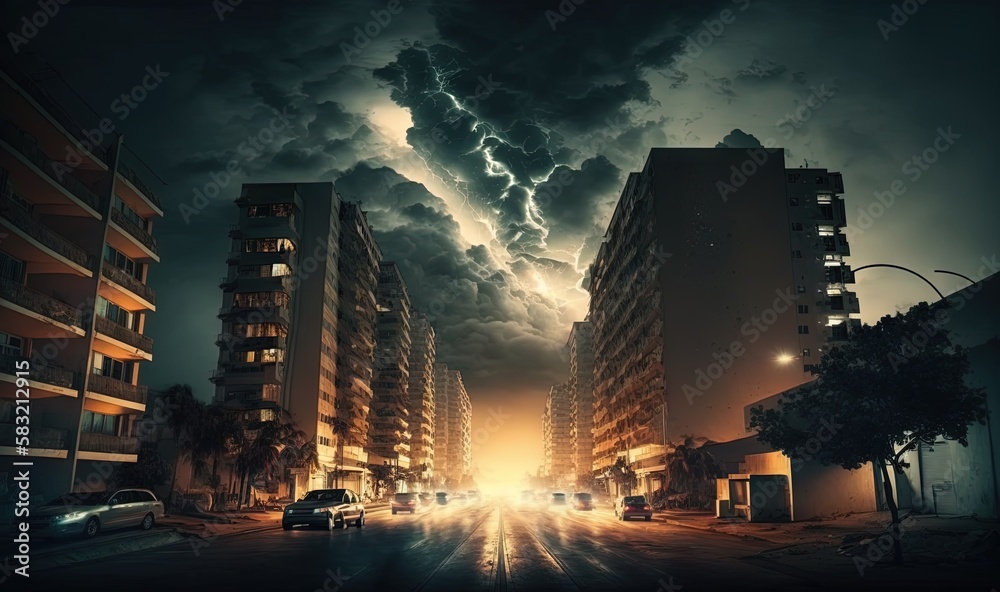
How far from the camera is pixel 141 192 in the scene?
1784 inches

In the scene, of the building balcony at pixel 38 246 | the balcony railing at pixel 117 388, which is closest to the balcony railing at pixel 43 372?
the balcony railing at pixel 117 388

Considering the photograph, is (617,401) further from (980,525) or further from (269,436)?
(980,525)

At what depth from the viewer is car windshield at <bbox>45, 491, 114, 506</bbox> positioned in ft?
86.0

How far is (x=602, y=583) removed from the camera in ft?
48.7

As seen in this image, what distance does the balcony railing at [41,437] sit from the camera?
3153cm

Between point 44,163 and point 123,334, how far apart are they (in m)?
11.8

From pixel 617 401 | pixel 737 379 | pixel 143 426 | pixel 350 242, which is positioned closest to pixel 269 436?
pixel 143 426

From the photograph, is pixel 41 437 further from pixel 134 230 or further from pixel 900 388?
pixel 900 388

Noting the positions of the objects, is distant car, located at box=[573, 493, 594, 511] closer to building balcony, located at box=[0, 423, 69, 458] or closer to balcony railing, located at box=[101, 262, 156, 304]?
balcony railing, located at box=[101, 262, 156, 304]

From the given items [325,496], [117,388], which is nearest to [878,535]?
[325,496]

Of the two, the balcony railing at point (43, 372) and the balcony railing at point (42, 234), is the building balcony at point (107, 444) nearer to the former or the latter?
the balcony railing at point (43, 372)

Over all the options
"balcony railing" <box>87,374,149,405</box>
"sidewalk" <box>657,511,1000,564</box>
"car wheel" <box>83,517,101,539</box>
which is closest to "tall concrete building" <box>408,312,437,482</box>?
"balcony railing" <box>87,374,149,405</box>

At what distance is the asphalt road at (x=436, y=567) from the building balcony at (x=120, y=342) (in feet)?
61.9

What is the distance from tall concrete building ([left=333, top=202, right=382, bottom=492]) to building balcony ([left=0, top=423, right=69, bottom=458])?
195ft
